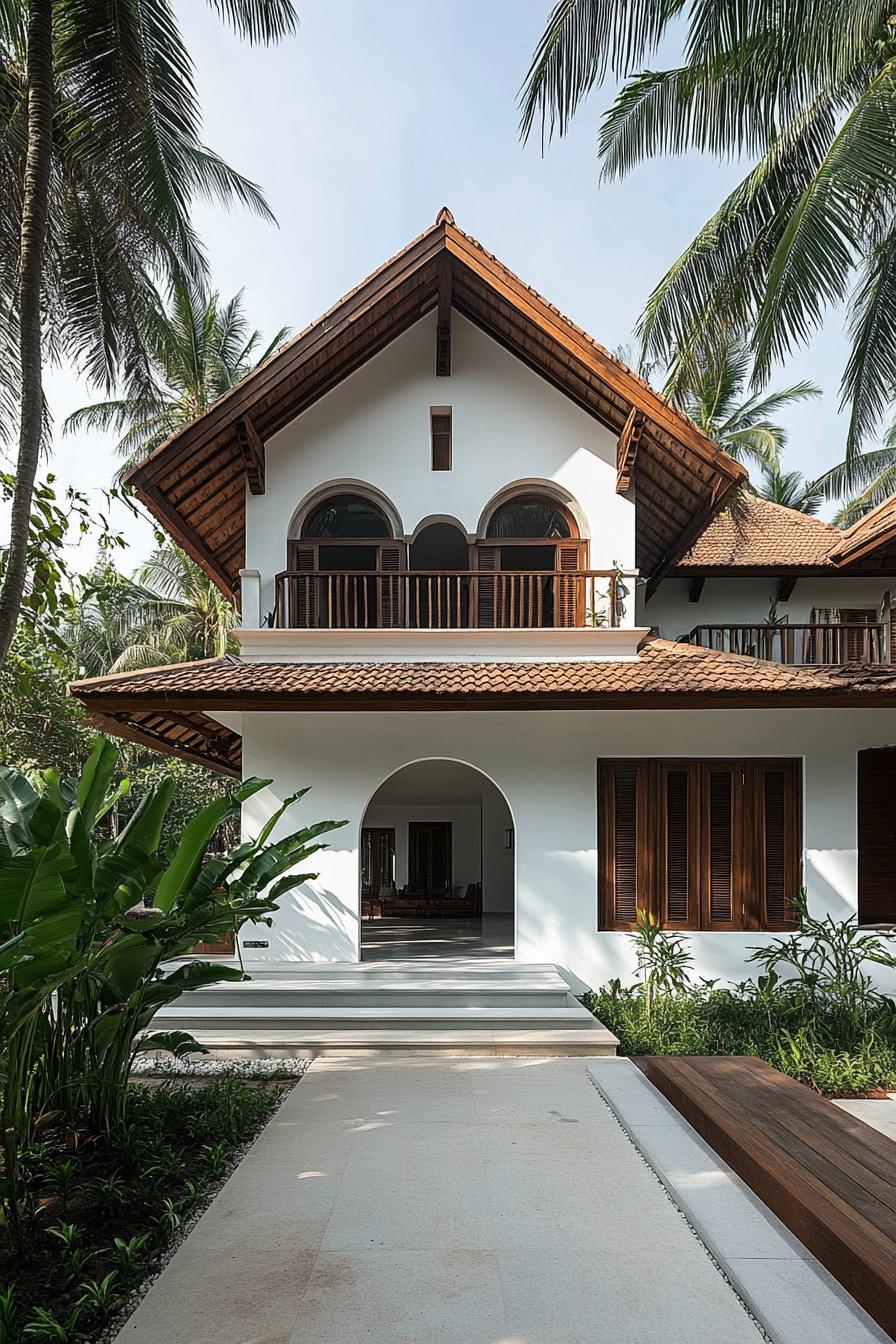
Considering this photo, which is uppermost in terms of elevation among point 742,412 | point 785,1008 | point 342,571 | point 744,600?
point 742,412

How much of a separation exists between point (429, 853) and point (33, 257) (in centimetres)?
1320

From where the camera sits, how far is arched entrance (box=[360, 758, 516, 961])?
1239cm

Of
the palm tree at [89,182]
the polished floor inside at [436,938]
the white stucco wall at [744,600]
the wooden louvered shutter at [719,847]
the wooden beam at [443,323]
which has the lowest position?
the polished floor inside at [436,938]

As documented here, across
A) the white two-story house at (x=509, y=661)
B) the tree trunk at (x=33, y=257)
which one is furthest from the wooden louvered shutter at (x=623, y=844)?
the tree trunk at (x=33, y=257)

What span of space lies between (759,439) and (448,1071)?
79.5ft

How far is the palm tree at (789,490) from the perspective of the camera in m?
29.6

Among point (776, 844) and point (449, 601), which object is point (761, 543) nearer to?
point (776, 844)

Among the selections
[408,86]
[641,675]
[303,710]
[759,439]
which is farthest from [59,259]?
[759,439]

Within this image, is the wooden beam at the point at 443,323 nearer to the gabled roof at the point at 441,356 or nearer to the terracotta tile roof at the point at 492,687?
the gabled roof at the point at 441,356

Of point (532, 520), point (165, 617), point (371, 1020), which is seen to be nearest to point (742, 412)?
point (165, 617)

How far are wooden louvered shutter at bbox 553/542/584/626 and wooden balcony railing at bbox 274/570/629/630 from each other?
0.04 ft

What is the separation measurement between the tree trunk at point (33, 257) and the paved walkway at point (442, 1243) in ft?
19.1

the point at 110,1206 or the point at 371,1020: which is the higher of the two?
the point at 110,1206

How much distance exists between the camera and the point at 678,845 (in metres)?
10.2
